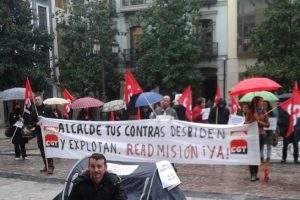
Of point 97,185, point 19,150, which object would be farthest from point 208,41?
point 97,185

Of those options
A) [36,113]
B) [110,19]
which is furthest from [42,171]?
[110,19]

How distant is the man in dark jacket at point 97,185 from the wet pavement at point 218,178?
433 centimetres

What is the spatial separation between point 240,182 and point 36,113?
4717 millimetres

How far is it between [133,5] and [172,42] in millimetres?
6355

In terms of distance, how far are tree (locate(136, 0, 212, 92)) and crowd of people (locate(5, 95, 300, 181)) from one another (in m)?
13.8

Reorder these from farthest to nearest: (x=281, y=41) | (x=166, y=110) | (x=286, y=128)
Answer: (x=281, y=41) → (x=286, y=128) → (x=166, y=110)

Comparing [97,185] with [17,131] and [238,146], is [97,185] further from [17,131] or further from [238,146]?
[17,131]

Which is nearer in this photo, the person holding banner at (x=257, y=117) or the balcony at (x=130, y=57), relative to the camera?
the person holding banner at (x=257, y=117)

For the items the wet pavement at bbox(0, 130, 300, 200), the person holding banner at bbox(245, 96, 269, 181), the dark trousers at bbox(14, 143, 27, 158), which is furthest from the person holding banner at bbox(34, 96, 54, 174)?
the person holding banner at bbox(245, 96, 269, 181)

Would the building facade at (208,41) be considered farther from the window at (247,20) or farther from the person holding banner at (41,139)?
the person holding banner at (41,139)

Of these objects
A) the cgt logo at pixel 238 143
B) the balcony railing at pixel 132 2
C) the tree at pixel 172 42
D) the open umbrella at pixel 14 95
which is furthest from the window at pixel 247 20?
the cgt logo at pixel 238 143

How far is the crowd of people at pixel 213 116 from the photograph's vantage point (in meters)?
10.6

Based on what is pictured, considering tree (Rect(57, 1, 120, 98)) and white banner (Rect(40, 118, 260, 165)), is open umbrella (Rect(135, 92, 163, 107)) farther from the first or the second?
tree (Rect(57, 1, 120, 98))

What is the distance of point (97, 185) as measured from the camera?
5.42 meters
